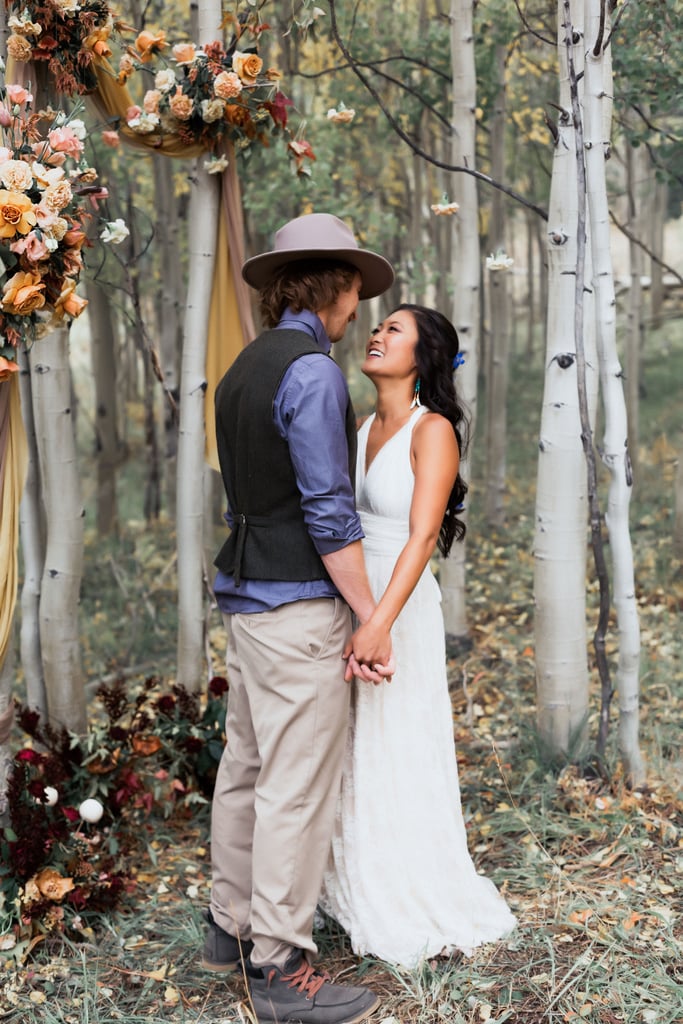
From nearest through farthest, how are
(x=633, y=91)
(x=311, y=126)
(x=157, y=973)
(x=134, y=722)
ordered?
(x=157, y=973) → (x=134, y=722) → (x=633, y=91) → (x=311, y=126)

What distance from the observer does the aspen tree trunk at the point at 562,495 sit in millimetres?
3461

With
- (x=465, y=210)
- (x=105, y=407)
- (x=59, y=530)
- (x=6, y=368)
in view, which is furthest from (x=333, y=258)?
(x=105, y=407)

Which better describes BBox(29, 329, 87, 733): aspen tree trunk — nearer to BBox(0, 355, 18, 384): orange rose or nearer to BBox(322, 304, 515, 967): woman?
BBox(0, 355, 18, 384): orange rose

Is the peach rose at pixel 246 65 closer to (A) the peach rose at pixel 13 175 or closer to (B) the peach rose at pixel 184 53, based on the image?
(B) the peach rose at pixel 184 53

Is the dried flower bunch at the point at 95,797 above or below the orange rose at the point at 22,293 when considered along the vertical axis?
below

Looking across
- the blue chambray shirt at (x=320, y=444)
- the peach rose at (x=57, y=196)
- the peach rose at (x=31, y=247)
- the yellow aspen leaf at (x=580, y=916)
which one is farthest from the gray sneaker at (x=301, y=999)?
the peach rose at (x=57, y=196)

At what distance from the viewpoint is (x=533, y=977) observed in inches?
106

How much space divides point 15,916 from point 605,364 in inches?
105

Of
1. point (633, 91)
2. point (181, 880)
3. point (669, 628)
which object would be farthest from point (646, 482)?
point (181, 880)

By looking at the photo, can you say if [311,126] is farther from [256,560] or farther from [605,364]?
[256,560]

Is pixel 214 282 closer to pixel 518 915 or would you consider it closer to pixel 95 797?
pixel 95 797

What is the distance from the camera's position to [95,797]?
3.55m

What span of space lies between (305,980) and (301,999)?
5 centimetres

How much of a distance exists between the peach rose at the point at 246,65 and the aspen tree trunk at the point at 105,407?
635cm
